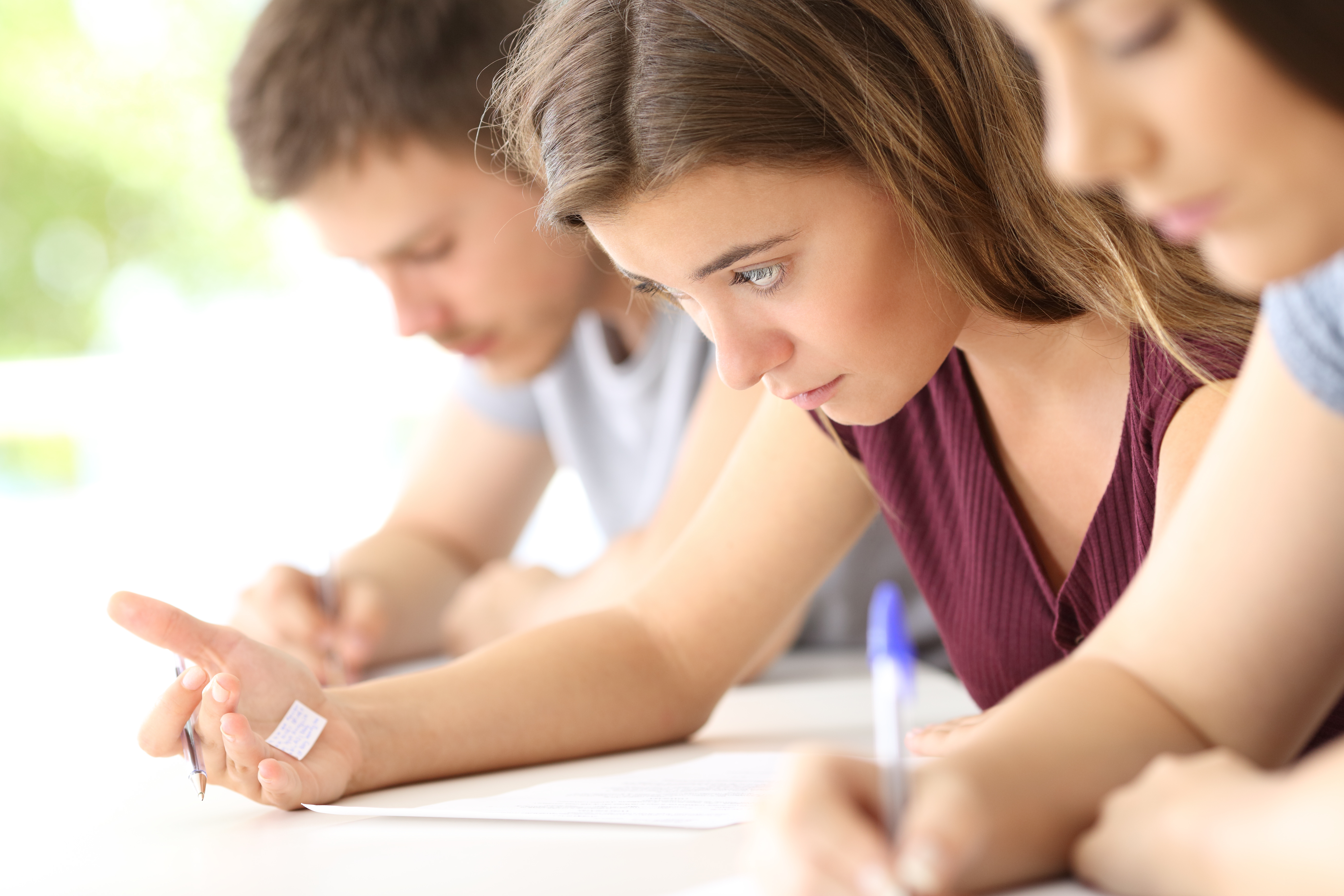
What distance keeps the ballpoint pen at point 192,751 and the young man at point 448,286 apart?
0.59 meters

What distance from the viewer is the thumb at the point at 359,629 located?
157cm

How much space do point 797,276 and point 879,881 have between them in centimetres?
45

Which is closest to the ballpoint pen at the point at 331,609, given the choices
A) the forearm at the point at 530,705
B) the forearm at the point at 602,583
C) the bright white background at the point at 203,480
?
the bright white background at the point at 203,480

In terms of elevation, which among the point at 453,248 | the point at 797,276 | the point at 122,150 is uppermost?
the point at 122,150

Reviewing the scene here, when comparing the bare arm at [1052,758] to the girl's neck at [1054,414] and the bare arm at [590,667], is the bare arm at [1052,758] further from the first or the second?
the bare arm at [590,667]

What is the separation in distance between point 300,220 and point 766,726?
105cm

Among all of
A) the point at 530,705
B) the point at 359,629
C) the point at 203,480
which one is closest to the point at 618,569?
the point at 359,629

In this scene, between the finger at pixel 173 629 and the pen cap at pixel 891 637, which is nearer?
the pen cap at pixel 891 637

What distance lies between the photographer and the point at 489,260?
1.72 meters

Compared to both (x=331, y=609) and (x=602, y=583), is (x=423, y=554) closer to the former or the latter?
(x=331, y=609)

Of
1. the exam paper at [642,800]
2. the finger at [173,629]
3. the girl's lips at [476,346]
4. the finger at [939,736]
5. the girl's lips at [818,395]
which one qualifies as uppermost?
the girl's lips at [476,346]

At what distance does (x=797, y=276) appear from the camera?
0.84 metres

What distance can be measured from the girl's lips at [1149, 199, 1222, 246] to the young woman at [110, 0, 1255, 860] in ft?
0.91

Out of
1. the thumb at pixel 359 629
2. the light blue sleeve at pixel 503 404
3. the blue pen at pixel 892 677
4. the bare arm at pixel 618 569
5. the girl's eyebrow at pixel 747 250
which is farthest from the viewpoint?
the light blue sleeve at pixel 503 404
